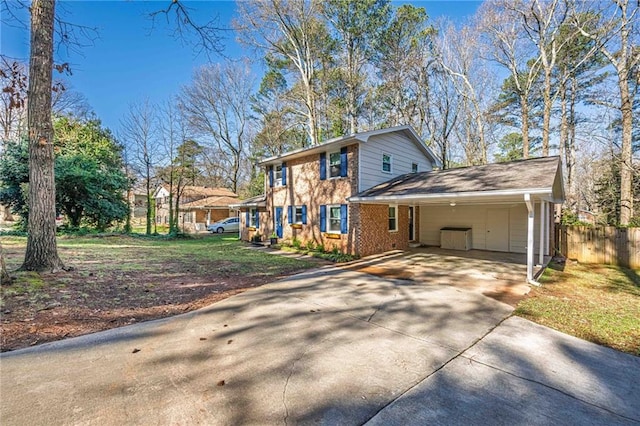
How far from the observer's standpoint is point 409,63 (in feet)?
63.1

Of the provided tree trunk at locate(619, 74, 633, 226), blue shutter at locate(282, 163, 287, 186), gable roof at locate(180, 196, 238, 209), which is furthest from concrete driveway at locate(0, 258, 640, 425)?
gable roof at locate(180, 196, 238, 209)

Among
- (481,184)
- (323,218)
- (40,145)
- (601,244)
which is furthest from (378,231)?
(40,145)

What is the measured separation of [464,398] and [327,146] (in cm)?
1021

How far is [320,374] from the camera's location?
2967 millimetres

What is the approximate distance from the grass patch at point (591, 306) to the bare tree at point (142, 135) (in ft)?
71.5

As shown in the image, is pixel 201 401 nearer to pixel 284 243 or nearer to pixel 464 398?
pixel 464 398

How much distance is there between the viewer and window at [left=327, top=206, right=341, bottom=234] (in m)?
12.0

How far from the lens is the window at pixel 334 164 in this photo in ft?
39.3

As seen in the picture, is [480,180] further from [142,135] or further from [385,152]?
[142,135]

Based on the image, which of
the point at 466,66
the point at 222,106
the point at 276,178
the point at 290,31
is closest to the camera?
the point at 276,178

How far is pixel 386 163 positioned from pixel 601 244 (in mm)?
8199

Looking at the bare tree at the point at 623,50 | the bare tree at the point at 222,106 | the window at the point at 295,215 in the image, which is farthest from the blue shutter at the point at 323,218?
the bare tree at the point at 222,106

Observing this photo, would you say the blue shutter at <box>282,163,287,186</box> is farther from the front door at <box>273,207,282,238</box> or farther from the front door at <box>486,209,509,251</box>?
the front door at <box>486,209,509,251</box>

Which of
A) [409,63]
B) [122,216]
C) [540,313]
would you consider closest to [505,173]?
[540,313]
